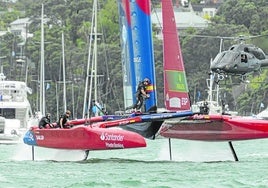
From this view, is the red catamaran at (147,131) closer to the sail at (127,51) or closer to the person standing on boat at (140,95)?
the person standing on boat at (140,95)

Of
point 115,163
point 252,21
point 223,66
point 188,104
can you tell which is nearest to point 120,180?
point 115,163

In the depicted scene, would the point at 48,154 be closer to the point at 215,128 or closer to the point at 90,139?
the point at 90,139

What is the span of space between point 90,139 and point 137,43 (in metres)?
4.51

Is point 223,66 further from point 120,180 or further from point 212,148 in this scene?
point 120,180

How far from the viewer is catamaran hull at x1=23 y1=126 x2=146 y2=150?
2662cm

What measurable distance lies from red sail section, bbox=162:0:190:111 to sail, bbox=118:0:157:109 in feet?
4.62

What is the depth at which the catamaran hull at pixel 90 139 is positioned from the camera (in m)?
26.6

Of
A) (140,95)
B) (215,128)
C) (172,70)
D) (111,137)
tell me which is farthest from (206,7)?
(111,137)

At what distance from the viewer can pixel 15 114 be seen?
47312 mm

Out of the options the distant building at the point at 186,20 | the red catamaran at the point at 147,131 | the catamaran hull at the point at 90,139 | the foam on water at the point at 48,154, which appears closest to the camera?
the catamaran hull at the point at 90,139

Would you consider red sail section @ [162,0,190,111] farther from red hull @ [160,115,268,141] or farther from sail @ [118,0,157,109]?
red hull @ [160,115,268,141]

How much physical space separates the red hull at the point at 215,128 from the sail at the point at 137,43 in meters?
1.35

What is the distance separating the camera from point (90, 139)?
26.9 m

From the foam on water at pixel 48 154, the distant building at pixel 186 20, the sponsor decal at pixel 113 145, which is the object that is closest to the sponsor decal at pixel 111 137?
the sponsor decal at pixel 113 145
